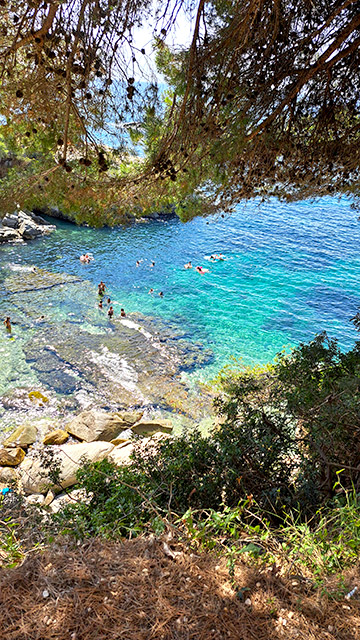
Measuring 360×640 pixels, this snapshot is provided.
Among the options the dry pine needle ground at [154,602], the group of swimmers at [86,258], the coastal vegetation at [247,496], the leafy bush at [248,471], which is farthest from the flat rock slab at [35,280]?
the dry pine needle ground at [154,602]

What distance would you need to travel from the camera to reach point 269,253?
2109 centimetres

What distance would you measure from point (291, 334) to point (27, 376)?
29.1ft

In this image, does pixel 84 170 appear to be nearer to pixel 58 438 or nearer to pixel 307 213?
pixel 58 438

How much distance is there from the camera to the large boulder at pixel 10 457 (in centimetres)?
841

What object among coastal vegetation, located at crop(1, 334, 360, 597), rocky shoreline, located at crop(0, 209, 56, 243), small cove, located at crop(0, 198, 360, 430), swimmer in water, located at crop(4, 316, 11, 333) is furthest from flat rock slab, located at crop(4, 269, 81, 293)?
coastal vegetation, located at crop(1, 334, 360, 597)

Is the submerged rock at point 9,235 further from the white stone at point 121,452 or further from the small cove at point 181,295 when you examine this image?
the white stone at point 121,452

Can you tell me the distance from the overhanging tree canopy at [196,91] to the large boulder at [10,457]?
603 cm

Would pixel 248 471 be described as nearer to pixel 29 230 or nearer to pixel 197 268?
pixel 197 268

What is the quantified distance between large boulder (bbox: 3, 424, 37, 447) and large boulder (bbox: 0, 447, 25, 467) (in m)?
0.31

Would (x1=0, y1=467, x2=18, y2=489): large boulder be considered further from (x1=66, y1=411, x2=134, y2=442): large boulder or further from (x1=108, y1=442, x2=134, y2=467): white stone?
(x1=108, y1=442, x2=134, y2=467): white stone

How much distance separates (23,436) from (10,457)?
0.69m

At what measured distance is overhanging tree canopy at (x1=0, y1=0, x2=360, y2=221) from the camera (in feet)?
12.9

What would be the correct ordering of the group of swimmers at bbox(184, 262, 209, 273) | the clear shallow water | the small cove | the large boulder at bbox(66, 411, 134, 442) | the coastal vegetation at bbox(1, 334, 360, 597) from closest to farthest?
the coastal vegetation at bbox(1, 334, 360, 597) → the large boulder at bbox(66, 411, 134, 442) → the small cove → the clear shallow water → the group of swimmers at bbox(184, 262, 209, 273)

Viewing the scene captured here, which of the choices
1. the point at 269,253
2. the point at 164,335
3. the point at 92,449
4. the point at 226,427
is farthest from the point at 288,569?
the point at 269,253
